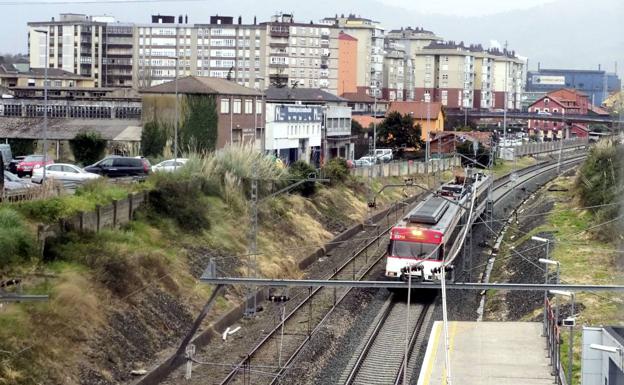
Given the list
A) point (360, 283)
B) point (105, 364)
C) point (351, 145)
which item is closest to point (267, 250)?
point (105, 364)

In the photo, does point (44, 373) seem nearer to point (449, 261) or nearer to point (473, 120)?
point (449, 261)

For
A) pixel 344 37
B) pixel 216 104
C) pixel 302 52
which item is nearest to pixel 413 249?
pixel 216 104

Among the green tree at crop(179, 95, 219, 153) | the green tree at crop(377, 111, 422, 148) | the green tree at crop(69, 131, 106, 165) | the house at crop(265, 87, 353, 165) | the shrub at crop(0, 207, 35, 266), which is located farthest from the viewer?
the green tree at crop(377, 111, 422, 148)

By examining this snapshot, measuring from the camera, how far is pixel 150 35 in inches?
4058

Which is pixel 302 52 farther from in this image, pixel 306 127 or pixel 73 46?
pixel 306 127

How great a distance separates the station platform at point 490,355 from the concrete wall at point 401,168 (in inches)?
1179

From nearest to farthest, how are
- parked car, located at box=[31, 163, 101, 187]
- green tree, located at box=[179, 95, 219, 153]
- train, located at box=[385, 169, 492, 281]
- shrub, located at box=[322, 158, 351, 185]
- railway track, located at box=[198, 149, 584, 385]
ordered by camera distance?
railway track, located at box=[198, 149, 584, 385] → train, located at box=[385, 169, 492, 281] → parked car, located at box=[31, 163, 101, 187] → shrub, located at box=[322, 158, 351, 185] → green tree, located at box=[179, 95, 219, 153]

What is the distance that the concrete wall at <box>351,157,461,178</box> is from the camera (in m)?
52.6

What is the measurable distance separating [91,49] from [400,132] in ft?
135

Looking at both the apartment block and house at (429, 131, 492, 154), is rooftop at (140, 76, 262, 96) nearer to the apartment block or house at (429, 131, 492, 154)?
house at (429, 131, 492, 154)

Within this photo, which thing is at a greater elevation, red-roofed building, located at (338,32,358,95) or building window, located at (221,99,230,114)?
red-roofed building, located at (338,32,358,95)

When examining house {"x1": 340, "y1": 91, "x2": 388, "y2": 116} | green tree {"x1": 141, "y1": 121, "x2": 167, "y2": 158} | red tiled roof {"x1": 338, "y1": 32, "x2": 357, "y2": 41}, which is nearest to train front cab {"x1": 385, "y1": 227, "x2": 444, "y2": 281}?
green tree {"x1": 141, "y1": 121, "x2": 167, "y2": 158}

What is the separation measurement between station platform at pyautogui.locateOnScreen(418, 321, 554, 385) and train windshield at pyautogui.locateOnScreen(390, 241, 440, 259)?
5056 mm

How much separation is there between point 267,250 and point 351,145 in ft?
136
